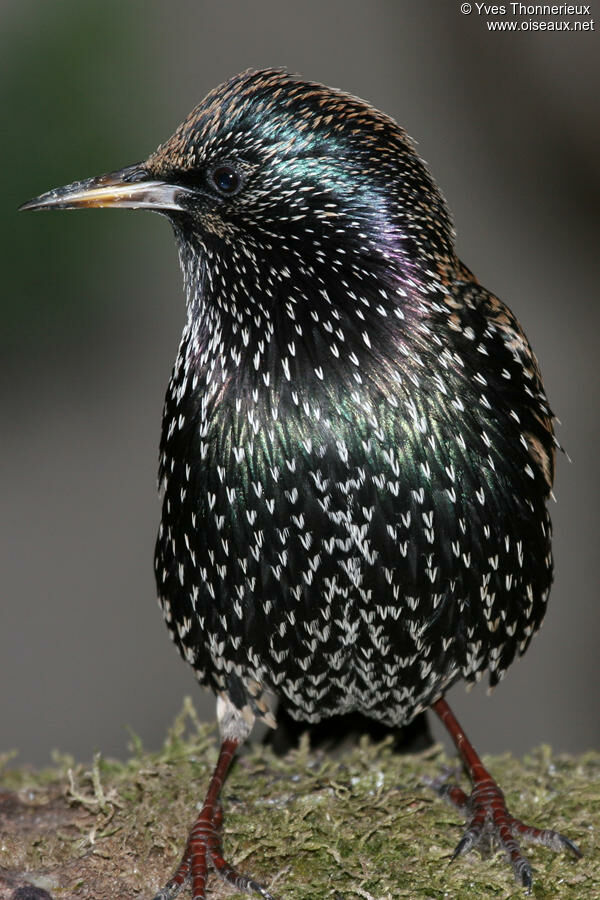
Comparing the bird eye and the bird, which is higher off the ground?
the bird eye

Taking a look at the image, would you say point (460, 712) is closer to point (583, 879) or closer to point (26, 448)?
point (26, 448)

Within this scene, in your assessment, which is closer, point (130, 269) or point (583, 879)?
point (583, 879)

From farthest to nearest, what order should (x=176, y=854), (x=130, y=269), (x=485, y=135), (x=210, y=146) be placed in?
(x=130, y=269)
(x=485, y=135)
(x=176, y=854)
(x=210, y=146)

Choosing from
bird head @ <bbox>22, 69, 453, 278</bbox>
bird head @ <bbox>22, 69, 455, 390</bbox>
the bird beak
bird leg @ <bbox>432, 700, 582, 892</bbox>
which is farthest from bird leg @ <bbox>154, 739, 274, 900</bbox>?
the bird beak

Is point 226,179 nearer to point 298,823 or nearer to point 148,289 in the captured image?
point 298,823

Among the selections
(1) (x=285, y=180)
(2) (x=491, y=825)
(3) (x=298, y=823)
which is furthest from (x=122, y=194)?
(2) (x=491, y=825)

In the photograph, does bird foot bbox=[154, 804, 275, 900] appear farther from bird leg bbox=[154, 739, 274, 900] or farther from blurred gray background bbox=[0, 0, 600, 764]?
blurred gray background bbox=[0, 0, 600, 764]

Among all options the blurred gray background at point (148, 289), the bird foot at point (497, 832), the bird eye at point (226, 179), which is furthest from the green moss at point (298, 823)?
the blurred gray background at point (148, 289)

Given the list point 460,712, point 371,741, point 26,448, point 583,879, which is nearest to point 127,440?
point 26,448
